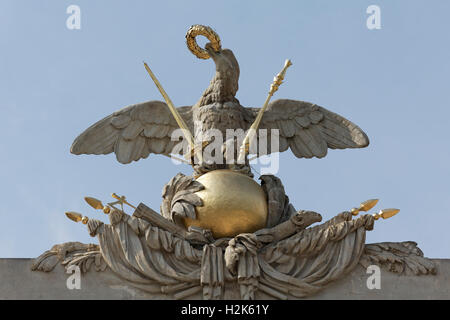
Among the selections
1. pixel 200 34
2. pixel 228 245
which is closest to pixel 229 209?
pixel 228 245

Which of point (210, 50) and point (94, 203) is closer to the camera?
point (94, 203)

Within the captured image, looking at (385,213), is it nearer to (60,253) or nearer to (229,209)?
(229,209)

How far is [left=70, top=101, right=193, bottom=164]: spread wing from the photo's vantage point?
55.2 ft

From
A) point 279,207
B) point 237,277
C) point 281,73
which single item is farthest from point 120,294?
point 281,73

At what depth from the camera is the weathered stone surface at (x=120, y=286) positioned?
14.7 m

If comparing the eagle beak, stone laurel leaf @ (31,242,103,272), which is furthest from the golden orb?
the eagle beak

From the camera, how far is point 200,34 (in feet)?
56.2

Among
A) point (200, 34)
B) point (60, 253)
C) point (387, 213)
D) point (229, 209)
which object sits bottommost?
point (60, 253)

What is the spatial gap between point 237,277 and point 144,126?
3.47 meters

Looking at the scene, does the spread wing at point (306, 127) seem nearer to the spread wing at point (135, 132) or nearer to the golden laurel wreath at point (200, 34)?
the golden laurel wreath at point (200, 34)

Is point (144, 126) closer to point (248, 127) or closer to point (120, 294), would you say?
point (248, 127)

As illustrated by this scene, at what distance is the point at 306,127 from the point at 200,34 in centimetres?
210

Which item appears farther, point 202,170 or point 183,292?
point 202,170
